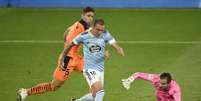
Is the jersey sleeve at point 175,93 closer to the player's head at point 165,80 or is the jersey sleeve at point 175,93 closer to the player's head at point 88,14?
the player's head at point 165,80

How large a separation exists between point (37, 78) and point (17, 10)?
13.5 meters

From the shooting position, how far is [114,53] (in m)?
22.9

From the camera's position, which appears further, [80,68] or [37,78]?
[37,78]

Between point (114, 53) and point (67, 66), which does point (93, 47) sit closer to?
point (67, 66)

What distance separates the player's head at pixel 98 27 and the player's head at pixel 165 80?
70.9 inches

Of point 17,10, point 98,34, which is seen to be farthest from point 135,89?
point 17,10

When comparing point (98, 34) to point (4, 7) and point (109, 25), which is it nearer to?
point (109, 25)

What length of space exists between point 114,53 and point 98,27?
28.6 feet

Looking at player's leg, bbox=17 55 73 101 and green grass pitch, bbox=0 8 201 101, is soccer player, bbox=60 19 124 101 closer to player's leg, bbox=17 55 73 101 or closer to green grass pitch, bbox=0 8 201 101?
player's leg, bbox=17 55 73 101

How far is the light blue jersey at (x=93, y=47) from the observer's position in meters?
14.5

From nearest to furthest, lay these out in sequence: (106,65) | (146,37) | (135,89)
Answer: (135,89) < (106,65) < (146,37)

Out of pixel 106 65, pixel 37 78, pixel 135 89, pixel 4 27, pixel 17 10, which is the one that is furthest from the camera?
pixel 17 10

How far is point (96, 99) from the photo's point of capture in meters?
14.5

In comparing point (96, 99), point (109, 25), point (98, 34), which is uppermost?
point (109, 25)
